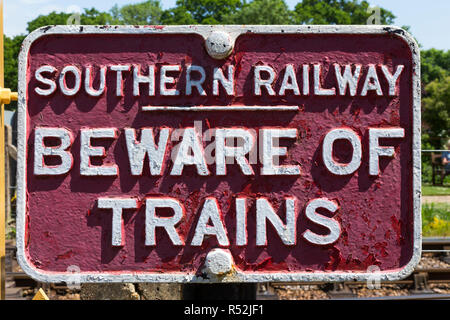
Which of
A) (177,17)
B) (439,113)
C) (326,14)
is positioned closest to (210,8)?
(177,17)

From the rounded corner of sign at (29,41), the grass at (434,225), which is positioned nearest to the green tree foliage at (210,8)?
the grass at (434,225)

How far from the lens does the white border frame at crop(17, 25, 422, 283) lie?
175cm

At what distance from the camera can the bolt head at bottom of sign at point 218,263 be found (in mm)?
1724

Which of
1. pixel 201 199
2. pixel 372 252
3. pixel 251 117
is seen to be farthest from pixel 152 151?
pixel 372 252

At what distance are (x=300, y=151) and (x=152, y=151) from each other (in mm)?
539

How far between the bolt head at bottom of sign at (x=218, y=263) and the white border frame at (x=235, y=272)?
39mm

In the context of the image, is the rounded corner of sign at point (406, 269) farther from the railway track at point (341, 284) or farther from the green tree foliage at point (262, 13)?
the green tree foliage at point (262, 13)

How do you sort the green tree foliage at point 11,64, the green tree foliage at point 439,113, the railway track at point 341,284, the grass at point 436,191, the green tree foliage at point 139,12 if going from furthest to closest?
the green tree foliage at point 139,12 < the green tree foliage at point 11,64 < the green tree foliage at point 439,113 < the grass at point 436,191 < the railway track at point 341,284

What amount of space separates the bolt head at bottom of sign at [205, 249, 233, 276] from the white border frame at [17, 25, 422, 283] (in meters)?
0.04

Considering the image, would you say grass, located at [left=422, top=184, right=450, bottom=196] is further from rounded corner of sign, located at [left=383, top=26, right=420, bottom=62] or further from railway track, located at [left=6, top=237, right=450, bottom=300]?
rounded corner of sign, located at [left=383, top=26, right=420, bottom=62]

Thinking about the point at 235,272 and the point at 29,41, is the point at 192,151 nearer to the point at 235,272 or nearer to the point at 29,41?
the point at 235,272

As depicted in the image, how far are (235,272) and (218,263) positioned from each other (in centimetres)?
8

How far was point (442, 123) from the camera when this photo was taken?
23.8 m

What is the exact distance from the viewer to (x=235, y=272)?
1.75 metres
